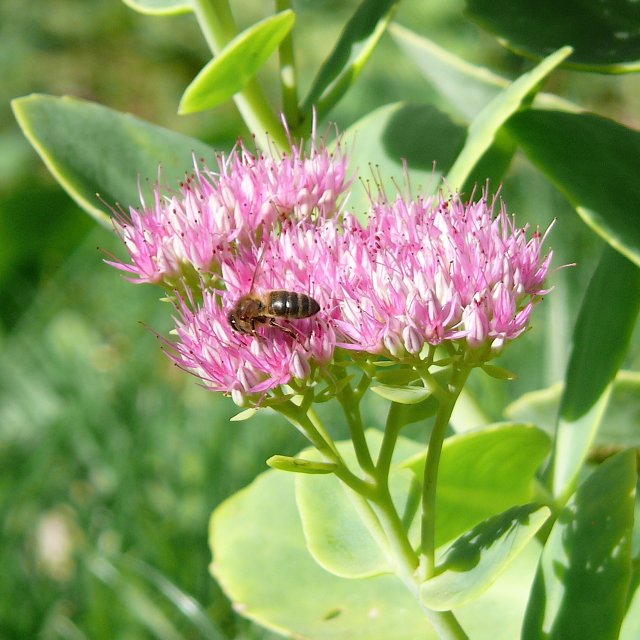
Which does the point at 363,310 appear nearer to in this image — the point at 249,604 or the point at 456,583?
the point at 456,583

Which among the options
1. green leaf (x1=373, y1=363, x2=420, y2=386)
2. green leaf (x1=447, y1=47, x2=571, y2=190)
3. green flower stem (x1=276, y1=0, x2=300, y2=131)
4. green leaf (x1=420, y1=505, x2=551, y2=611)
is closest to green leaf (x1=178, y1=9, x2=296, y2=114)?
green flower stem (x1=276, y1=0, x2=300, y2=131)

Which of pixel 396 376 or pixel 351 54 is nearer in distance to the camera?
pixel 396 376

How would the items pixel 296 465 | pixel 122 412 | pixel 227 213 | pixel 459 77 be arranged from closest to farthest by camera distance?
pixel 296 465 < pixel 227 213 < pixel 459 77 < pixel 122 412

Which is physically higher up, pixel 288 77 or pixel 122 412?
pixel 288 77

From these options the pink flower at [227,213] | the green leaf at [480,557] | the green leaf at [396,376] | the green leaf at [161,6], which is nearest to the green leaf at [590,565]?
the green leaf at [480,557]

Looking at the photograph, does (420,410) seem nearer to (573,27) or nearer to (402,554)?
(402,554)

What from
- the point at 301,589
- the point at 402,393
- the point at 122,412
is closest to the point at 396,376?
the point at 402,393
